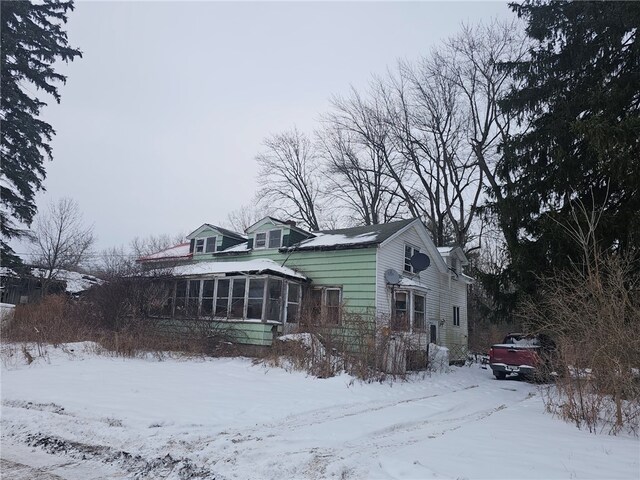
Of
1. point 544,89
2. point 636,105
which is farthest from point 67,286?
point 636,105

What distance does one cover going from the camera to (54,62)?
817 inches

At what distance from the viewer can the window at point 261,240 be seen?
2122 centimetres

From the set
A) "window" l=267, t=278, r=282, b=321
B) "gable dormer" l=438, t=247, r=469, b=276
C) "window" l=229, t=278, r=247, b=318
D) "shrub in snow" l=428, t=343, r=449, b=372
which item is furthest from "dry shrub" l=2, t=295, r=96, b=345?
"gable dormer" l=438, t=247, r=469, b=276

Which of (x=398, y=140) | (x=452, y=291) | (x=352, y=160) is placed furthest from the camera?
(x=352, y=160)

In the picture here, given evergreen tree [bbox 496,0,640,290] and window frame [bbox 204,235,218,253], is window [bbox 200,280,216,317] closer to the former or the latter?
window frame [bbox 204,235,218,253]

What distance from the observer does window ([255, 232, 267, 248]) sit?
2122cm

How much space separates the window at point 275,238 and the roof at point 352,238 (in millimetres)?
1153

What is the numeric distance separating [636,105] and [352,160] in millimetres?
22314

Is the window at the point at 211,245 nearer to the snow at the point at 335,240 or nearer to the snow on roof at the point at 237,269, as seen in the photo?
the snow on roof at the point at 237,269

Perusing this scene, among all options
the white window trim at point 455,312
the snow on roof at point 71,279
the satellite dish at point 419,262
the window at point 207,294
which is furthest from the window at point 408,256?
the snow on roof at point 71,279

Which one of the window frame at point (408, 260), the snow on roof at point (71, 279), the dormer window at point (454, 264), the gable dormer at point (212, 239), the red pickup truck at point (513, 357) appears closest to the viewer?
the red pickup truck at point (513, 357)

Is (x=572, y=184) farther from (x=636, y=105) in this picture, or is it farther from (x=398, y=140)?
(x=398, y=140)

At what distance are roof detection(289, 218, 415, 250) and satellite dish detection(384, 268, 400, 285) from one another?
4.28 ft

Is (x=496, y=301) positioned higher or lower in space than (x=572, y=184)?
lower
